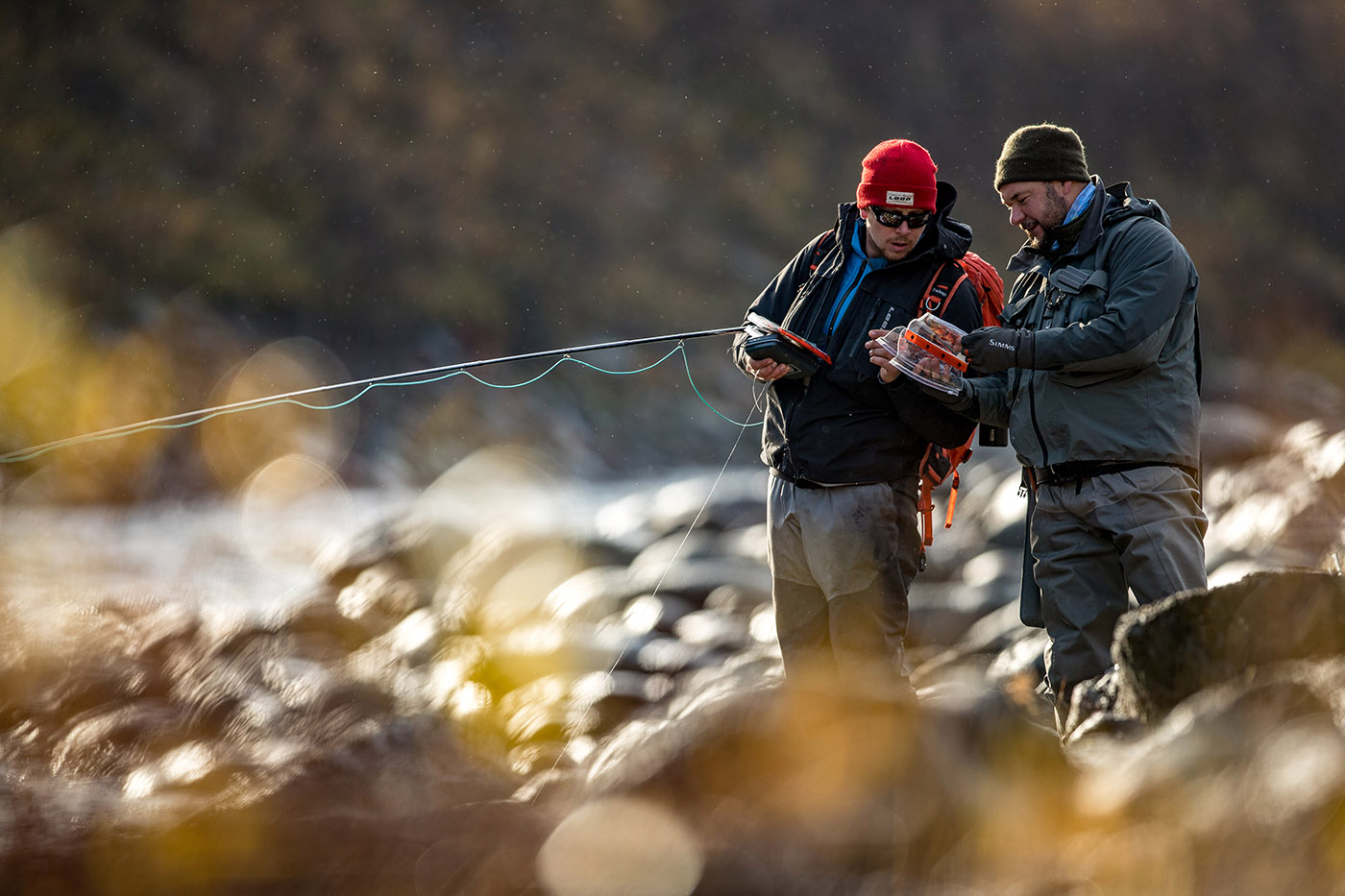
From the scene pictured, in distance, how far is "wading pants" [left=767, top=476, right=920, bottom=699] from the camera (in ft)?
11.8

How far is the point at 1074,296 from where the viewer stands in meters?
3.49

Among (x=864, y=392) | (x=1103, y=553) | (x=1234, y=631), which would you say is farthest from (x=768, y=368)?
(x=1234, y=631)

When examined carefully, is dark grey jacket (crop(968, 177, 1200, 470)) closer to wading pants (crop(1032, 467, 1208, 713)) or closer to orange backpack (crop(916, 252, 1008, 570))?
wading pants (crop(1032, 467, 1208, 713))

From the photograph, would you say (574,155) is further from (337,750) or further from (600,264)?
(337,750)

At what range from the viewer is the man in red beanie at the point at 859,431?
3602 millimetres

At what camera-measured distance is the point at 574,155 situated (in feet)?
73.3

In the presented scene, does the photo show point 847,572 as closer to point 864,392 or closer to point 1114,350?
point 864,392

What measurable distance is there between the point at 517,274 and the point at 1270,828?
1966 centimetres

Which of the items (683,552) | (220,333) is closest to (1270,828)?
(683,552)

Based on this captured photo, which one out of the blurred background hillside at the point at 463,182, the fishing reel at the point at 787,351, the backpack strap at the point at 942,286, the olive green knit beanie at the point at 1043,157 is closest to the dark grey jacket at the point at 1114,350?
the olive green knit beanie at the point at 1043,157

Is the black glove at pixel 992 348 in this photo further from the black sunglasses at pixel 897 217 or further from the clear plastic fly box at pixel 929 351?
the black sunglasses at pixel 897 217

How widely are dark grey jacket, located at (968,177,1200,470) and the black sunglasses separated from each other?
1.06 ft

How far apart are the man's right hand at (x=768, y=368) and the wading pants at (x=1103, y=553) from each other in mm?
739

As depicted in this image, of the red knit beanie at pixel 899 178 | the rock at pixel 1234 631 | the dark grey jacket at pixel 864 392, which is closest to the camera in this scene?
the rock at pixel 1234 631
